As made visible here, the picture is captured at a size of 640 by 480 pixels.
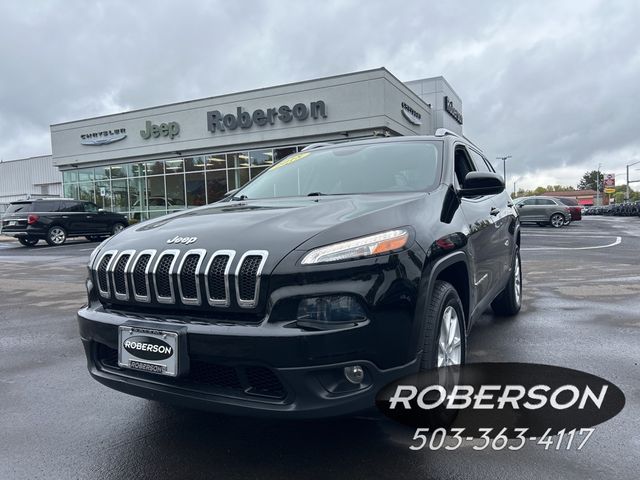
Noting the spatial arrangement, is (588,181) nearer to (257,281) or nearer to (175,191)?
(175,191)

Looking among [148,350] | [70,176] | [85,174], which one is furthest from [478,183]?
[70,176]

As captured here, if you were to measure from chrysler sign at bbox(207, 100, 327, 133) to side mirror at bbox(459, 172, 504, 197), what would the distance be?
19902mm

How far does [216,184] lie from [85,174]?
986cm

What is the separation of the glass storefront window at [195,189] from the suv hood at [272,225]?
23.7 metres

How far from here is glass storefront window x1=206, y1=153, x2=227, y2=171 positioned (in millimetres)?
25594

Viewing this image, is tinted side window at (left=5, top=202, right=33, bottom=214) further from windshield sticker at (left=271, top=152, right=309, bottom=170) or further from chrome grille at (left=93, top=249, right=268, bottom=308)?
chrome grille at (left=93, top=249, right=268, bottom=308)

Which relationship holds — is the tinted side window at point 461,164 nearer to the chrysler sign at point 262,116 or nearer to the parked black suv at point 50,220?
the parked black suv at point 50,220

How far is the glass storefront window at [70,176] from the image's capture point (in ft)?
101

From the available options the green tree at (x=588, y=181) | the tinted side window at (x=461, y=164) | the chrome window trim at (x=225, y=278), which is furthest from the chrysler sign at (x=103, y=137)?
the green tree at (x=588, y=181)

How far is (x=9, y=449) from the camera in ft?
8.84

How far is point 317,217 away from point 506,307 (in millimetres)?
3330

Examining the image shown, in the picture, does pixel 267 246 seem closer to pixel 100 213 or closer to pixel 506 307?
pixel 506 307

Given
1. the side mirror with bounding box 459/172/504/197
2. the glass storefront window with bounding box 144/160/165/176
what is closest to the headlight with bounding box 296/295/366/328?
the side mirror with bounding box 459/172/504/197

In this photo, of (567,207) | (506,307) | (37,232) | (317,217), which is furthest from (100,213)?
(567,207)
